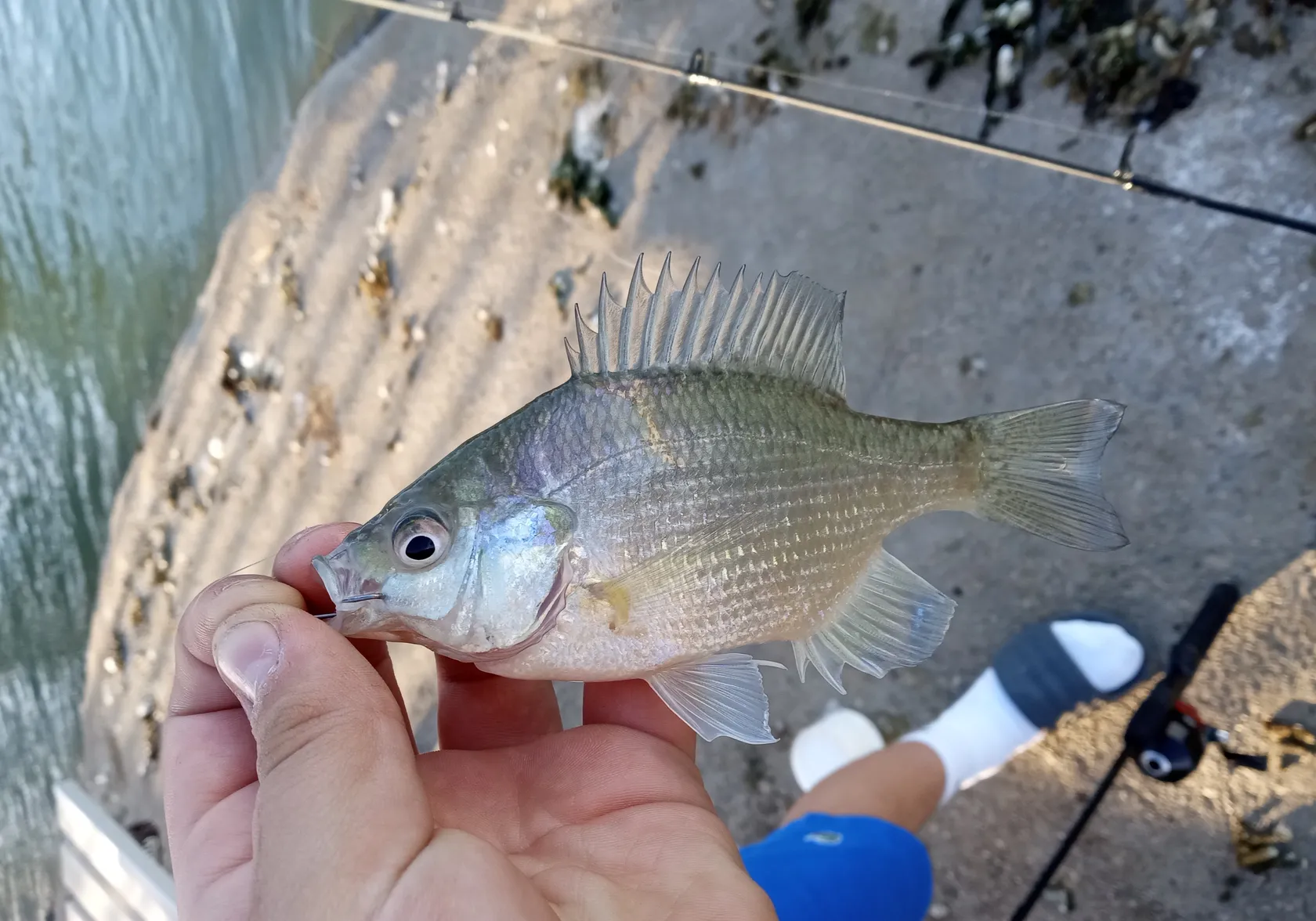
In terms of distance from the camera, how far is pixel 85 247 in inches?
129

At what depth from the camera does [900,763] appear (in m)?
2.33

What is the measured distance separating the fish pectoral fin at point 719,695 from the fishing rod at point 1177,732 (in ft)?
4.25

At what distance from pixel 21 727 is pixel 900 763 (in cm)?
346

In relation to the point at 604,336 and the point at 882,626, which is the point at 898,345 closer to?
the point at 882,626

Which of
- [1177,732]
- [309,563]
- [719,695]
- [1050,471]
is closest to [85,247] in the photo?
[309,563]

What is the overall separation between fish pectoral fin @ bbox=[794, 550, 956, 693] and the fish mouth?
79 cm

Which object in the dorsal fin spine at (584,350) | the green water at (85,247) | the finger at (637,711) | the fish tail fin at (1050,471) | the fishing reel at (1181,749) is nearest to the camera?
the dorsal fin spine at (584,350)

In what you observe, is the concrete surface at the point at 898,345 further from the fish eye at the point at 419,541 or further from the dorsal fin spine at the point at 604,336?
the fish eye at the point at 419,541

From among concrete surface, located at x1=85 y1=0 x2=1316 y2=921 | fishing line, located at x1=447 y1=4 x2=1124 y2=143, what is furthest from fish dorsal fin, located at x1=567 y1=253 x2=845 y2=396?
fishing line, located at x1=447 y1=4 x2=1124 y2=143

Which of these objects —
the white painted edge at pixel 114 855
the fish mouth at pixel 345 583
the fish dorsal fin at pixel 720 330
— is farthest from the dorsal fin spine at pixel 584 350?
the white painted edge at pixel 114 855

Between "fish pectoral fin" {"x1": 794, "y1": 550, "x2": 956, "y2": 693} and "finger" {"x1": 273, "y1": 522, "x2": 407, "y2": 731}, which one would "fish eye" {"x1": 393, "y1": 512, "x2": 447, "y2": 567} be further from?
"fish pectoral fin" {"x1": 794, "y1": 550, "x2": 956, "y2": 693}

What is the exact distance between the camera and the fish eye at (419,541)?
46.5 inches

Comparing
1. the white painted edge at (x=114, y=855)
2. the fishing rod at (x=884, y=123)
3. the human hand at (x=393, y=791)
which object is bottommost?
the white painted edge at (x=114, y=855)

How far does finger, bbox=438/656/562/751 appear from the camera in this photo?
1.63 m
